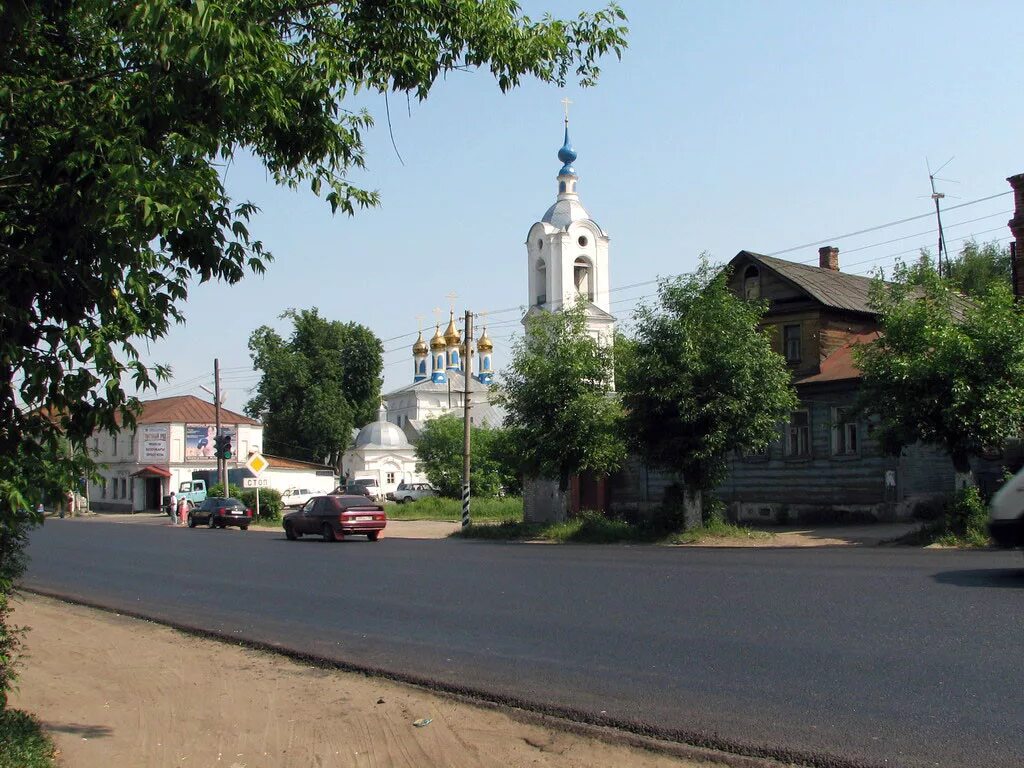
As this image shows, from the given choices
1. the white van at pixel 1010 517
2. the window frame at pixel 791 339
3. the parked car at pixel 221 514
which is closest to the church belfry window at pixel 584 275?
the parked car at pixel 221 514

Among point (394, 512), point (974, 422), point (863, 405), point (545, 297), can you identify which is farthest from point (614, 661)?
point (545, 297)

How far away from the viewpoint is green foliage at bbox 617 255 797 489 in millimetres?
27094

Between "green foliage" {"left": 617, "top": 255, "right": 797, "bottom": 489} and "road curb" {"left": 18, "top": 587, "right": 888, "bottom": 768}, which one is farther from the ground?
"green foliage" {"left": 617, "top": 255, "right": 797, "bottom": 489}

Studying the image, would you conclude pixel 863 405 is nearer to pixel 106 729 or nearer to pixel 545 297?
pixel 106 729

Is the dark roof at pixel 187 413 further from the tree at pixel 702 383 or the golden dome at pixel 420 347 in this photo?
the tree at pixel 702 383

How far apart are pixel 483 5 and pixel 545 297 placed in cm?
6782

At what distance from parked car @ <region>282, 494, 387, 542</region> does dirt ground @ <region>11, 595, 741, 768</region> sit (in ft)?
69.3

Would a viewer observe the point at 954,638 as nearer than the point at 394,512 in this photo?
Yes

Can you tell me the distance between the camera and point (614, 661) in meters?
9.97

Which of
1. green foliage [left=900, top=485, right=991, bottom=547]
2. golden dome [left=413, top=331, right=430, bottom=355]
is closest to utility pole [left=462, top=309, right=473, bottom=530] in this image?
green foliage [left=900, top=485, right=991, bottom=547]

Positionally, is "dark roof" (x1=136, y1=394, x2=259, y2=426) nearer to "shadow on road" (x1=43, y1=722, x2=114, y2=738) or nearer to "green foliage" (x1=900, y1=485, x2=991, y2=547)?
"green foliage" (x1=900, y1=485, x2=991, y2=547)

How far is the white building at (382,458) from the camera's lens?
86.2 meters

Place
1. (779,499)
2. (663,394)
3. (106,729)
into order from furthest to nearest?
(779,499), (663,394), (106,729)

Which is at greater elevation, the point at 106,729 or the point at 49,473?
the point at 49,473
